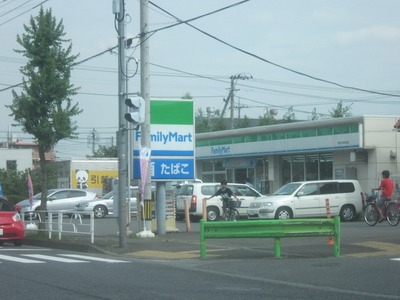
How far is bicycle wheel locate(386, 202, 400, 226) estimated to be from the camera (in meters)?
26.3

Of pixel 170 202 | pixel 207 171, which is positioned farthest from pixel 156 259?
pixel 207 171

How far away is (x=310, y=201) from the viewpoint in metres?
30.5

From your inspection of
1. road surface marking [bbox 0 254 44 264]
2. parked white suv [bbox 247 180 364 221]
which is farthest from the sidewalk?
parked white suv [bbox 247 180 364 221]

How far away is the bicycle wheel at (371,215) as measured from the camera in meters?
26.7

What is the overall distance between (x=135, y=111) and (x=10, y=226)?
530cm

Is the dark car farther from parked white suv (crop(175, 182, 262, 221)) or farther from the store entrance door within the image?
the store entrance door

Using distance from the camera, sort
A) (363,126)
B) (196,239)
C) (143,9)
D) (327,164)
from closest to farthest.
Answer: (196,239) < (143,9) < (363,126) < (327,164)

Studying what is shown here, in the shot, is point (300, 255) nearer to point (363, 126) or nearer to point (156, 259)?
point (156, 259)

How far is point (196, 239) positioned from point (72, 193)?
20.5 metres

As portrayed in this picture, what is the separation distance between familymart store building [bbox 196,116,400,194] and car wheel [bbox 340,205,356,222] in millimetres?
6750

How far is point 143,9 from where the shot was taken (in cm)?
2442

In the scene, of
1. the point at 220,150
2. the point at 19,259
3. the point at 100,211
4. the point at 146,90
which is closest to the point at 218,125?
the point at 220,150

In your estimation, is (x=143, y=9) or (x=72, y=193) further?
(x=72, y=193)

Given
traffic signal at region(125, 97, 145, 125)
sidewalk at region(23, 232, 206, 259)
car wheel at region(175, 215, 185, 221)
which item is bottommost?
sidewalk at region(23, 232, 206, 259)
